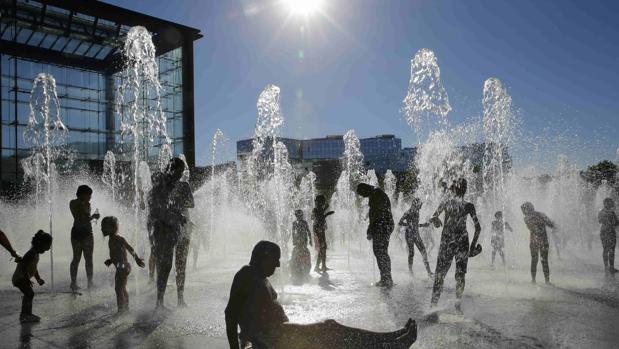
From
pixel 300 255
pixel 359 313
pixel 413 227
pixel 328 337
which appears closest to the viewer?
pixel 328 337

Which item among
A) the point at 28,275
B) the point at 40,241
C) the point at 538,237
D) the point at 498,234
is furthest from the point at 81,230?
the point at 498,234

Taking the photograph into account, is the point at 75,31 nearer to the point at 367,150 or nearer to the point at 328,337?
the point at 328,337

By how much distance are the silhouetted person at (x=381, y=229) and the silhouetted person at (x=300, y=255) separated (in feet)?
4.75

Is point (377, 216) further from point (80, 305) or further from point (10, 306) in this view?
point (10, 306)

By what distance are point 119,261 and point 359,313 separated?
9.32ft

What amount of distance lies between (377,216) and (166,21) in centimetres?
3540

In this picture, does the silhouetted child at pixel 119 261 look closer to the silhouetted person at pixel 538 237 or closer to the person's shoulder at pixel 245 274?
the person's shoulder at pixel 245 274

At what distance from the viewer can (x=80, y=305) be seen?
6203mm

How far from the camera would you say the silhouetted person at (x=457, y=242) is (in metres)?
5.85

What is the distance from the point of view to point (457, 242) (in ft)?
19.2

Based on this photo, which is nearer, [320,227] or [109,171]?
[320,227]

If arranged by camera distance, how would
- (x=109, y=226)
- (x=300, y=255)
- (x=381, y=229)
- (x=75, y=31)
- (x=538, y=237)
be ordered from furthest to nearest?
(x=75, y=31) → (x=300, y=255) → (x=538, y=237) → (x=381, y=229) → (x=109, y=226)

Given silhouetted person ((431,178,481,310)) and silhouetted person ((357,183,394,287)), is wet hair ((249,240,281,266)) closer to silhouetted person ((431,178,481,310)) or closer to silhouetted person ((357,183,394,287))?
silhouetted person ((431,178,481,310))

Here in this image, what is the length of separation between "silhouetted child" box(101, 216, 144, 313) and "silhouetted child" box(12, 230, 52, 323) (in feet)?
2.18
